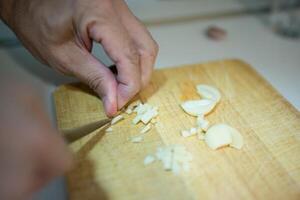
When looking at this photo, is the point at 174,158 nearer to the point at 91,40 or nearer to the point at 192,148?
the point at 192,148

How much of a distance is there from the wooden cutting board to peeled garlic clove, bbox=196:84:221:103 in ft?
0.06

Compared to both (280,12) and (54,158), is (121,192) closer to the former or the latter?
Result: (54,158)

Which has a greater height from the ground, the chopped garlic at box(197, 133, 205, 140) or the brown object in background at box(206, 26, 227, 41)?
the chopped garlic at box(197, 133, 205, 140)

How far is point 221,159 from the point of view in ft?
2.63

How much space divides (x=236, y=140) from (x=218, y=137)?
1.9 inches

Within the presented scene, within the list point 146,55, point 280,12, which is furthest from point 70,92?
point 280,12

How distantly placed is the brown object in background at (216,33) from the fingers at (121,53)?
50 cm

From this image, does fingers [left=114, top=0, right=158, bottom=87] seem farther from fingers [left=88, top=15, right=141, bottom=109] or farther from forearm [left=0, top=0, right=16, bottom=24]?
forearm [left=0, top=0, right=16, bottom=24]

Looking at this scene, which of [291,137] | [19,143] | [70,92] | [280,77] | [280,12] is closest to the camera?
[19,143]

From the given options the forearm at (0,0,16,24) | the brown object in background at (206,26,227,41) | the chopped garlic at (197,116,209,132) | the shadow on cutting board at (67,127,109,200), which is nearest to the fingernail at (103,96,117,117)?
the shadow on cutting board at (67,127,109,200)

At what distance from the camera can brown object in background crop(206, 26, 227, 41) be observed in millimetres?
1315

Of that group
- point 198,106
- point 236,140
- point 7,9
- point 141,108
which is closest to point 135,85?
point 141,108

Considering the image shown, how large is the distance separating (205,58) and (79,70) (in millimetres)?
480

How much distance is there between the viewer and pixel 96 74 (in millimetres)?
900
